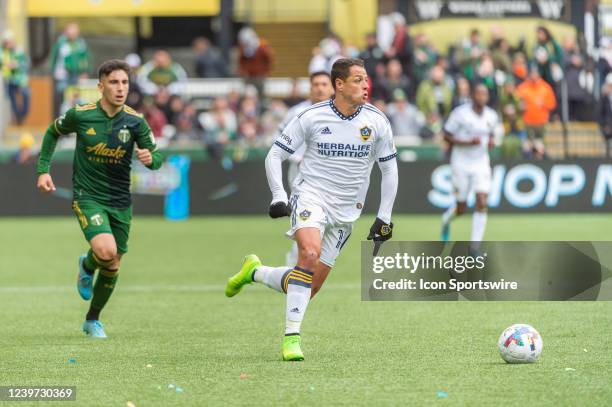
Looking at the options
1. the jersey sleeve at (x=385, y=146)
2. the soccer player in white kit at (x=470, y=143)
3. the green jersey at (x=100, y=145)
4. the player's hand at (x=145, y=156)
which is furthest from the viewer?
the soccer player in white kit at (x=470, y=143)

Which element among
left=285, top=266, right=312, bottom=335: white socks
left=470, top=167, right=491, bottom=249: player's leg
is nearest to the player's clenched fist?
left=285, top=266, right=312, bottom=335: white socks

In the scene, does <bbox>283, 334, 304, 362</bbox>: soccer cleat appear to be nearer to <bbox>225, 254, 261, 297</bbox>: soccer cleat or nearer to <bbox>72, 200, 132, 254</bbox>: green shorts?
<bbox>225, 254, 261, 297</bbox>: soccer cleat

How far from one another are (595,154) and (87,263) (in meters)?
17.3

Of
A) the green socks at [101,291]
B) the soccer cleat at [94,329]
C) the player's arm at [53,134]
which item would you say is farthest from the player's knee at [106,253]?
the player's arm at [53,134]

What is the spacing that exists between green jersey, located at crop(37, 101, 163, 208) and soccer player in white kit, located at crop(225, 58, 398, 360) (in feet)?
5.43

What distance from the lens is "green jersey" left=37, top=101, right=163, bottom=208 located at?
11148 mm

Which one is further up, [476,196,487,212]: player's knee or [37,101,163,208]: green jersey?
[37,101,163,208]: green jersey

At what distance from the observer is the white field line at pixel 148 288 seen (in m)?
15.3

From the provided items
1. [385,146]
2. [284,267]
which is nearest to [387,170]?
[385,146]

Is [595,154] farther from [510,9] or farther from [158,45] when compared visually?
[158,45]

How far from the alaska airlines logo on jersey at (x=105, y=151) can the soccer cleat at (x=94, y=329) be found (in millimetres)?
1386

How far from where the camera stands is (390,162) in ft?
33.0

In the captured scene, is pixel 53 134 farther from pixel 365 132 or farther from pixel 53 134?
pixel 365 132

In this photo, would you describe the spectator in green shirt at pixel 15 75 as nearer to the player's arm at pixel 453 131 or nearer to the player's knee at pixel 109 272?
the player's arm at pixel 453 131
